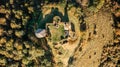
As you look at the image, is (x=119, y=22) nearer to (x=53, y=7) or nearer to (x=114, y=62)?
(x=114, y=62)

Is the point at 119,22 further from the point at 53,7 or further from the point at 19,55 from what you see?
the point at 19,55

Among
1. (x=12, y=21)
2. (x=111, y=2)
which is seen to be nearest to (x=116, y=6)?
(x=111, y=2)

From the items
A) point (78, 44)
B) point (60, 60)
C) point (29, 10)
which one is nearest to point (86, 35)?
point (78, 44)

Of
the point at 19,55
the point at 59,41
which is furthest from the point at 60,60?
the point at 19,55

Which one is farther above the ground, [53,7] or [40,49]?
[53,7]


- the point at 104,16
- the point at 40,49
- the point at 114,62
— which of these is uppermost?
the point at 104,16

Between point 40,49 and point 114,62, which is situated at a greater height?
point 40,49

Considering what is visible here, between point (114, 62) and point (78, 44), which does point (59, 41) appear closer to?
point (78, 44)
